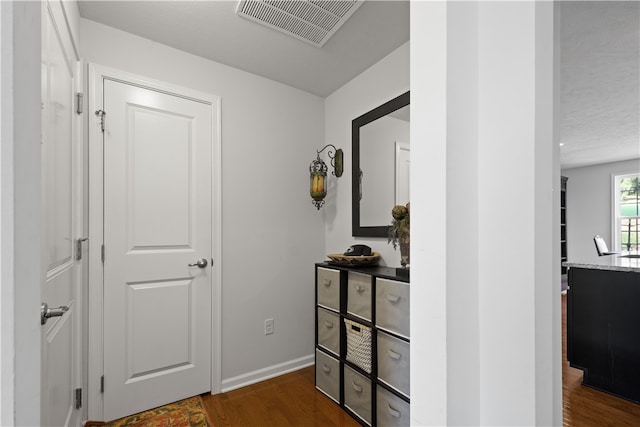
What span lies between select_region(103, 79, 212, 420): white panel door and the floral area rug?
0.16 ft

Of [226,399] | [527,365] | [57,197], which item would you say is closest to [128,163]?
[57,197]

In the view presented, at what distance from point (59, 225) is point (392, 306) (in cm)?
166

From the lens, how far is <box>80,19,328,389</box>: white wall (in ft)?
7.77

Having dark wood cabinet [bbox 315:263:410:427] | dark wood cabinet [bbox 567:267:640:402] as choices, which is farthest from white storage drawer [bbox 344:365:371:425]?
dark wood cabinet [bbox 567:267:640:402]

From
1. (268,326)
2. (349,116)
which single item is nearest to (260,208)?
(268,326)

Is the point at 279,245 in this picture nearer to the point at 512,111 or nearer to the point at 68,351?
the point at 68,351

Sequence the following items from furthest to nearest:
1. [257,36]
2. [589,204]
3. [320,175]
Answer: [589,204], [320,175], [257,36]

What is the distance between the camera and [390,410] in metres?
1.76

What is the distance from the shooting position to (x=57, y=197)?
4.47 feet

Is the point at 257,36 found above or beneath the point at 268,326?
above

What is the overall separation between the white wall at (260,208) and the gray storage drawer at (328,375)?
43cm

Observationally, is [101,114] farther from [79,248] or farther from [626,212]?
[626,212]

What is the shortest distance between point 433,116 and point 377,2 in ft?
4.63

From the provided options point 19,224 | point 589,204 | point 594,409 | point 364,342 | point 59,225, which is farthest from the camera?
point 589,204
